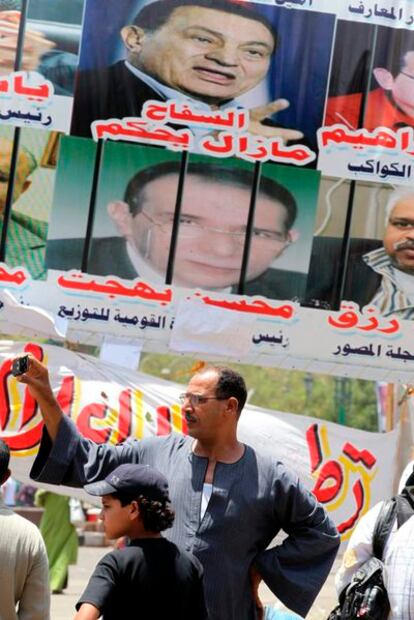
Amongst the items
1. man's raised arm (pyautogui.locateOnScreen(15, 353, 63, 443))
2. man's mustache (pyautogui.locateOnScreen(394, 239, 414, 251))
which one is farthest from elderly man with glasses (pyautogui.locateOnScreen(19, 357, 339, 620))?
man's mustache (pyautogui.locateOnScreen(394, 239, 414, 251))

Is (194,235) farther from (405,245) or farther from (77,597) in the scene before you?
(77,597)

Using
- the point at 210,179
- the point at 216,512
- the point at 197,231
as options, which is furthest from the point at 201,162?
the point at 216,512

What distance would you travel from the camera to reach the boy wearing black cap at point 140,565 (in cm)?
390

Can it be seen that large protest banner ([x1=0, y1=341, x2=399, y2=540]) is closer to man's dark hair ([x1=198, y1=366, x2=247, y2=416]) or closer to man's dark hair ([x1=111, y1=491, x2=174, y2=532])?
man's dark hair ([x1=198, y1=366, x2=247, y2=416])

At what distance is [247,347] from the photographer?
326 inches

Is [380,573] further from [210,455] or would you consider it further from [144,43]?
[144,43]

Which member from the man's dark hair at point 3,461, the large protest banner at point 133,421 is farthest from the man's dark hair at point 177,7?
the man's dark hair at point 3,461

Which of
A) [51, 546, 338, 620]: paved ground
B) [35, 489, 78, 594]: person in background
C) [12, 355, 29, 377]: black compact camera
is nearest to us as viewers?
[12, 355, 29, 377]: black compact camera

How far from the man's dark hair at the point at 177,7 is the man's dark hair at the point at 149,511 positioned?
15.0ft

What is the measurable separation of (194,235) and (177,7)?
130 centimetres

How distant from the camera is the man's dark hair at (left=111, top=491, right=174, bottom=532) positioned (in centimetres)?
405

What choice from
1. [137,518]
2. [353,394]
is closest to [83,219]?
[137,518]

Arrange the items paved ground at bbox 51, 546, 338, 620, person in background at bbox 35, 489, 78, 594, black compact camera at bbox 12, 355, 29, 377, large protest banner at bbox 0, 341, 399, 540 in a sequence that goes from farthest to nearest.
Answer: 1. person in background at bbox 35, 489, 78, 594
2. paved ground at bbox 51, 546, 338, 620
3. large protest banner at bbox 0, 341, 399, 540
4. black compact camera at bbox 12, 355, 29, 377

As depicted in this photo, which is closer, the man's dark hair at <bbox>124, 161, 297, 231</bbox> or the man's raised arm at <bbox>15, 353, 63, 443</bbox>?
the man's raised arm at <bbox>15, 353, 63, 443</bbox>
